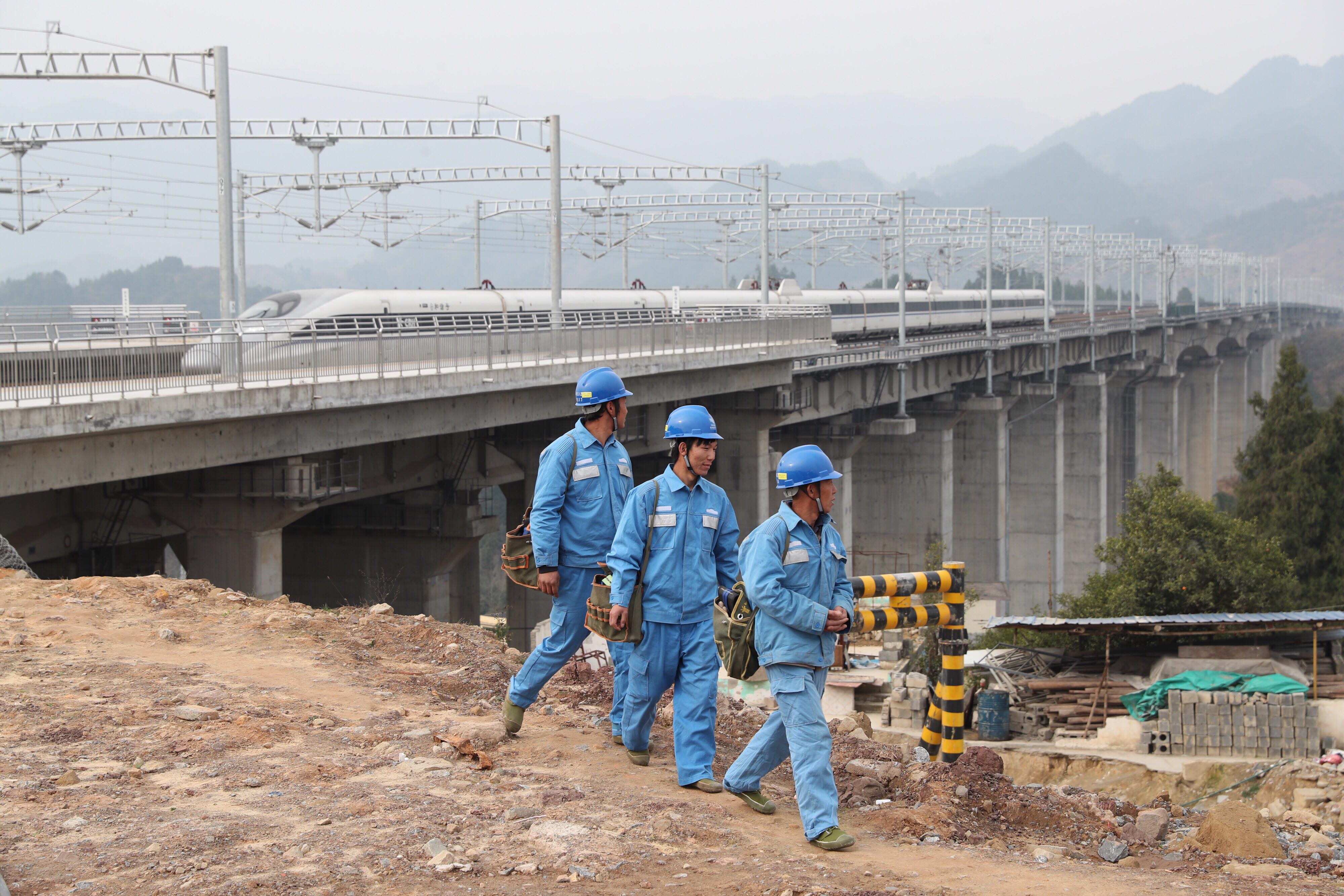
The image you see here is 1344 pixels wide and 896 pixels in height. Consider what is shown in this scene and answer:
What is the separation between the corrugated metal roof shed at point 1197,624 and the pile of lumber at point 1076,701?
36.6 inches

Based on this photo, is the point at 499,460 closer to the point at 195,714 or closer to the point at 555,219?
the point at 555,219

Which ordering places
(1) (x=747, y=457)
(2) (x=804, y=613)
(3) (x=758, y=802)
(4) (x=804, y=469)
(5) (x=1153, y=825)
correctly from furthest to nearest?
(1) (x=747, y=457) → (5) (x=1153, y=825) → (3) (x=758, y=802) → (4) (x=804, y=469) → (2) (x=804, y=613)

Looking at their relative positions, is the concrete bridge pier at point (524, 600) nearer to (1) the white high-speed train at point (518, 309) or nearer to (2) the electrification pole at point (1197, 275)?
(1) the white high-speed train at point (518, 309)

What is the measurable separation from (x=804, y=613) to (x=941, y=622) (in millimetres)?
2366

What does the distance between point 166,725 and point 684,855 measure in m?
3.34

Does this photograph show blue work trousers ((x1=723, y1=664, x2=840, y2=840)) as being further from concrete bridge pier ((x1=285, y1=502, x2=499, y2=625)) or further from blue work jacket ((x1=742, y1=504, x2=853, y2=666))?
concrete bridge pier ((x1=285, y1=502, x2=499, y2=625))

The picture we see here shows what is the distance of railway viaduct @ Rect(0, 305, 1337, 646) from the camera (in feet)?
52.4

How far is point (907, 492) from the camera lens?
52062mm

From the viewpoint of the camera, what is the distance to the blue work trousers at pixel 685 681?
677 centimetres

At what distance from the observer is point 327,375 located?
1794cm

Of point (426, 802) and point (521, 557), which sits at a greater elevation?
point (521, 557)

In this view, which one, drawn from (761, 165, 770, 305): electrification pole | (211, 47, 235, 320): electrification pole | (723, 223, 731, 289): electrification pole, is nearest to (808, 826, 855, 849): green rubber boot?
(211, 47, 235, 320): electrification pole

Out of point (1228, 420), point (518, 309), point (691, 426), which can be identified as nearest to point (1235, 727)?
point (691, 426)

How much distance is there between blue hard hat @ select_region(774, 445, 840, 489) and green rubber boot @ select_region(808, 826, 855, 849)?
1602 millimetres
